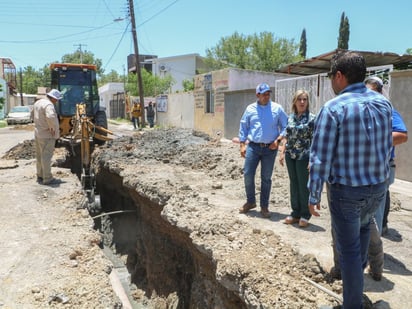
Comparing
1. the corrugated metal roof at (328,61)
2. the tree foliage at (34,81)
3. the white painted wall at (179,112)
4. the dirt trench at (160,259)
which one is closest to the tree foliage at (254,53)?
the white painted wall at (179,112)

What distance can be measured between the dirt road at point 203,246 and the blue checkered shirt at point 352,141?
1.13 m

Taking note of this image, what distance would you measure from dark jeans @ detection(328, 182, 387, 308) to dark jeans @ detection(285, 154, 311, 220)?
6.78 ft

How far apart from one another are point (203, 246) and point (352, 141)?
8.02 feet

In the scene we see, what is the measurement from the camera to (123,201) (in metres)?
10.1

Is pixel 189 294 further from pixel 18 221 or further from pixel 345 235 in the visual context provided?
pixel 345 235

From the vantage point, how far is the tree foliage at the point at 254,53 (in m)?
39.5

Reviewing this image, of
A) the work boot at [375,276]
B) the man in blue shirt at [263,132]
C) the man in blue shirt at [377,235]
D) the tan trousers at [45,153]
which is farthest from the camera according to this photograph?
the tan trousers at [45,153]

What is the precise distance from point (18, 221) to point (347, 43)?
45071mm

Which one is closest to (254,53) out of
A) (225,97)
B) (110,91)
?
(110,91)

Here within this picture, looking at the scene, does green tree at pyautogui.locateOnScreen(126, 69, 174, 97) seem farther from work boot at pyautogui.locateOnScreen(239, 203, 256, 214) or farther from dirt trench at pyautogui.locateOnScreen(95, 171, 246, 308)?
work boot at pyautogui.locateOnScreen(239, 203, 256, 214)

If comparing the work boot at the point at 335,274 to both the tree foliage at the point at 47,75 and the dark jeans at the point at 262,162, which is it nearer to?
the dark jeans at the point at 262,162

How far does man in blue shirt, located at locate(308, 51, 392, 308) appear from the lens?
2.65 meters

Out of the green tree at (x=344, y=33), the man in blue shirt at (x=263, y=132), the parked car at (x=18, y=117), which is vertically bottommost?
the parked car at (x=18, y=117)

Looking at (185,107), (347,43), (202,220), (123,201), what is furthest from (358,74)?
(347,43)
